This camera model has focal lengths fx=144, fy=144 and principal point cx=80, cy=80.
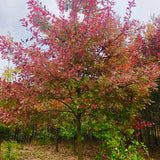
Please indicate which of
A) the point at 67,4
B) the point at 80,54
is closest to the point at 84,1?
the point at 67,4

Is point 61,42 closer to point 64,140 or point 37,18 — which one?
point 37,18

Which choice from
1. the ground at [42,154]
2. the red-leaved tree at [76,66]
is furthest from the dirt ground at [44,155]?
the red-leaved tree at [76,66]

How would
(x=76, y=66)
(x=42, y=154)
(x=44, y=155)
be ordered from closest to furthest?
(x=76, y=66)
(x=44, y=155)
(x=42, y=154)

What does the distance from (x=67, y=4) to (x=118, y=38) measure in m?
2.41

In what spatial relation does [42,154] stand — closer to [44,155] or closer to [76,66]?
[44,155]

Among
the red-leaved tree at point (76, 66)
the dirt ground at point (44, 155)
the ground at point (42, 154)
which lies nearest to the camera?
the red-leaved tree at point (76, 66)

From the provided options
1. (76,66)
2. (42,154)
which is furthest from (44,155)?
(76,66)

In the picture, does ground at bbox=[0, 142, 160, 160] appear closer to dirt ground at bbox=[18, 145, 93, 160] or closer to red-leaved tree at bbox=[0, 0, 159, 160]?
dirt ground at bbox=[18, 145, 93, 160]

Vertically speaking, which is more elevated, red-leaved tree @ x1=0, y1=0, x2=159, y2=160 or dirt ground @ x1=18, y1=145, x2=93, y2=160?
red-leaved tree @ x1=0, y1=0, x2=159, y2=160

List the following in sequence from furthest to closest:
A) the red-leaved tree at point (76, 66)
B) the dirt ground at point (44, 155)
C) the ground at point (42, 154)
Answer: the dirt ground at point (44, 155) → the ground at point (42, 154) → the red-leaved tree at point (76, 66)

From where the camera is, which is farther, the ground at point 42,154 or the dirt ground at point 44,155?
the dirt ground at point 44,155

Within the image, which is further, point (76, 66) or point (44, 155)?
point (44, 155)

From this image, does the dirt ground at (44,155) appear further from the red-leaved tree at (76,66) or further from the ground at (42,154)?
the red-leaved tree at (76,66)

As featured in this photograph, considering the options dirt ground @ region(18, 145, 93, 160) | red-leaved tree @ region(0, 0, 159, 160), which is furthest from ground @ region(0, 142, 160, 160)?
red-leaved tree @ region(0, 0, 159, 160)
